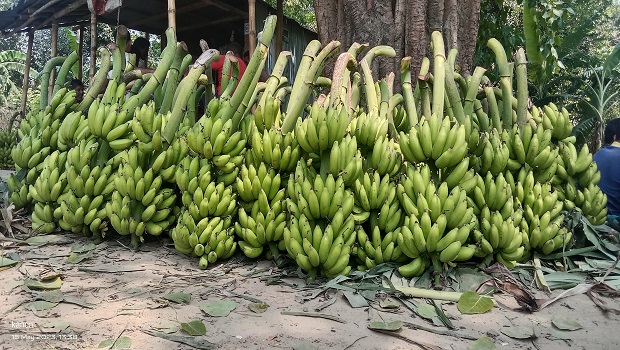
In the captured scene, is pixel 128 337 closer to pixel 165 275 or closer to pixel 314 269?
pixel 165 275

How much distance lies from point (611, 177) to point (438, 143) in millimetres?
2436

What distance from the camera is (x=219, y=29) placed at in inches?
383

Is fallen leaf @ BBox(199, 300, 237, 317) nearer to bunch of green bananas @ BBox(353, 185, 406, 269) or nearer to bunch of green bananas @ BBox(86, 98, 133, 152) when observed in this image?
bunch of green bananas @ BBox(353, 185, 406, 269)

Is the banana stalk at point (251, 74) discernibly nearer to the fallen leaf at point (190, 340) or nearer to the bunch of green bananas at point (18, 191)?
the fallen leaf at point (190, 340)

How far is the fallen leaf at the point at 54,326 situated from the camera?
193 centimetres

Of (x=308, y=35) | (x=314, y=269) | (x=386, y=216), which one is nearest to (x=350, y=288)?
(x=314, y=269)

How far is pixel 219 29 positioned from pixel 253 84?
7.42m

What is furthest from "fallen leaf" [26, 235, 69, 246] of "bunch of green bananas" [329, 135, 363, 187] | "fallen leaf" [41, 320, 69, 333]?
"bunch of green bananas" [329, 135, 363, 187]

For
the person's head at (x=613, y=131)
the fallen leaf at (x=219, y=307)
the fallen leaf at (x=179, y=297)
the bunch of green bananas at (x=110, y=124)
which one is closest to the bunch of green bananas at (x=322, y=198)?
the fallen leaf at (x=219, y=307)

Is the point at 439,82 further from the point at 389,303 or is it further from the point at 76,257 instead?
the point at 76,257

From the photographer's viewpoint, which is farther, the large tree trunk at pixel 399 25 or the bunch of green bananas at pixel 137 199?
the large tree trunk at pixel 399 25

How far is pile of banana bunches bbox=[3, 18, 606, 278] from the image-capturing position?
8.13ft

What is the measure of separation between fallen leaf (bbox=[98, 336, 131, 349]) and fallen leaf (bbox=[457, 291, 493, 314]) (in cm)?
151

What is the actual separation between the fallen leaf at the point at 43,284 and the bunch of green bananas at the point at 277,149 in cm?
123
